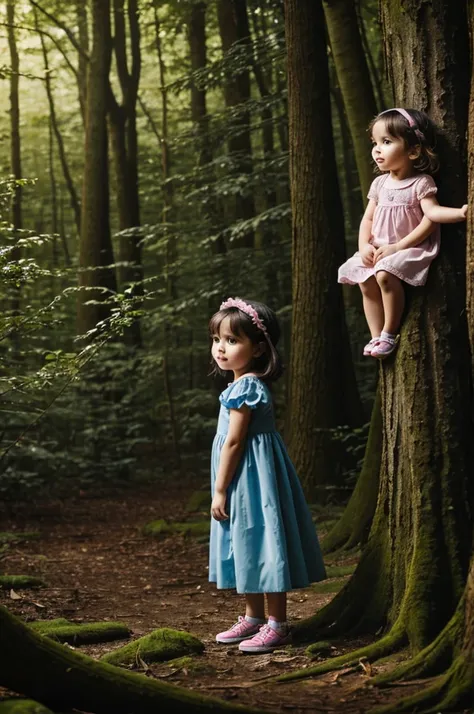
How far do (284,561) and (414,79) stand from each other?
8.03 ft

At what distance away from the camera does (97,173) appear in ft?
50.4

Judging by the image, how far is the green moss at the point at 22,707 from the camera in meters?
2.99

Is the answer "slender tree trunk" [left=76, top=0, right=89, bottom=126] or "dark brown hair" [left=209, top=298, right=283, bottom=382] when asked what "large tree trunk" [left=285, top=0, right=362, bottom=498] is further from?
"slender tree trunk" [left=76, top=0, right=89, bottom=126]

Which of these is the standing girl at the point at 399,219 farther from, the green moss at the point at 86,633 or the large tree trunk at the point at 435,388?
the green moss at the point at 86,633

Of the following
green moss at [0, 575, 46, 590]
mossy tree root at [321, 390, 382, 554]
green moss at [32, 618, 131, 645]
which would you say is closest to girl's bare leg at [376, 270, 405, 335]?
green moss at [32, 618, 131, 645]

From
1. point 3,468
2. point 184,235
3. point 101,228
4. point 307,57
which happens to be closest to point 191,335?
point 101,228

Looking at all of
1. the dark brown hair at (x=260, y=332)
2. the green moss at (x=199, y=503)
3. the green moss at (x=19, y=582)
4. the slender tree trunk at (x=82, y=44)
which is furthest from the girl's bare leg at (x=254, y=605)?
the slender tree trunk at (x=82, y=44)

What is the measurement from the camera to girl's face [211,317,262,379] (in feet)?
15.2

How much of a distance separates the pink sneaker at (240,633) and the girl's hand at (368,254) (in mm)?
2099

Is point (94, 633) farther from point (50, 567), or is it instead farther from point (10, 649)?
point (50, 567)

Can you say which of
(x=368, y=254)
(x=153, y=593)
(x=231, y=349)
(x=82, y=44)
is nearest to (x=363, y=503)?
(x=153, y=593)

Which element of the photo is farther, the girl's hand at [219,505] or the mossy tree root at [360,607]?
the girl's hand at [219,505]

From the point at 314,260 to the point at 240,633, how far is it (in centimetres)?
481

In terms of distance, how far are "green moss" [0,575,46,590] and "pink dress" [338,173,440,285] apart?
415cm
